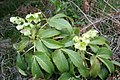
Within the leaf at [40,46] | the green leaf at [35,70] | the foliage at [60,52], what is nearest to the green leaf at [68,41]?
the foliage at [60,52]

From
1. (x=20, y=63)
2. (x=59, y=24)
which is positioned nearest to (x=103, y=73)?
(x=59, y=24)

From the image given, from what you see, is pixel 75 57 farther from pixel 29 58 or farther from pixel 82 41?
pixel 29 58

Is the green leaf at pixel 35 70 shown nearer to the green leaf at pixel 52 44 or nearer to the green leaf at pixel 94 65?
the green leaf at pixel 52 44

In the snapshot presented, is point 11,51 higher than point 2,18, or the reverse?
point 2,18

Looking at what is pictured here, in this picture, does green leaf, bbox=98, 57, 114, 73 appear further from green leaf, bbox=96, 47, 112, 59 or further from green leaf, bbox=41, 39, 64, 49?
green leaf, bbox=41, 39, 64, 49

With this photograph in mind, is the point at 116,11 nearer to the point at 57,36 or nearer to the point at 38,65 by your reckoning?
the point at 57,36

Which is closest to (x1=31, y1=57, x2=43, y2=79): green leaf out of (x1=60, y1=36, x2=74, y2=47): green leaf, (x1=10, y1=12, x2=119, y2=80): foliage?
(x1=10, y1=12, x2=119, y2=80): foliage

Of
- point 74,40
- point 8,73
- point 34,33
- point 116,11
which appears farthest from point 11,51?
point 116,11
